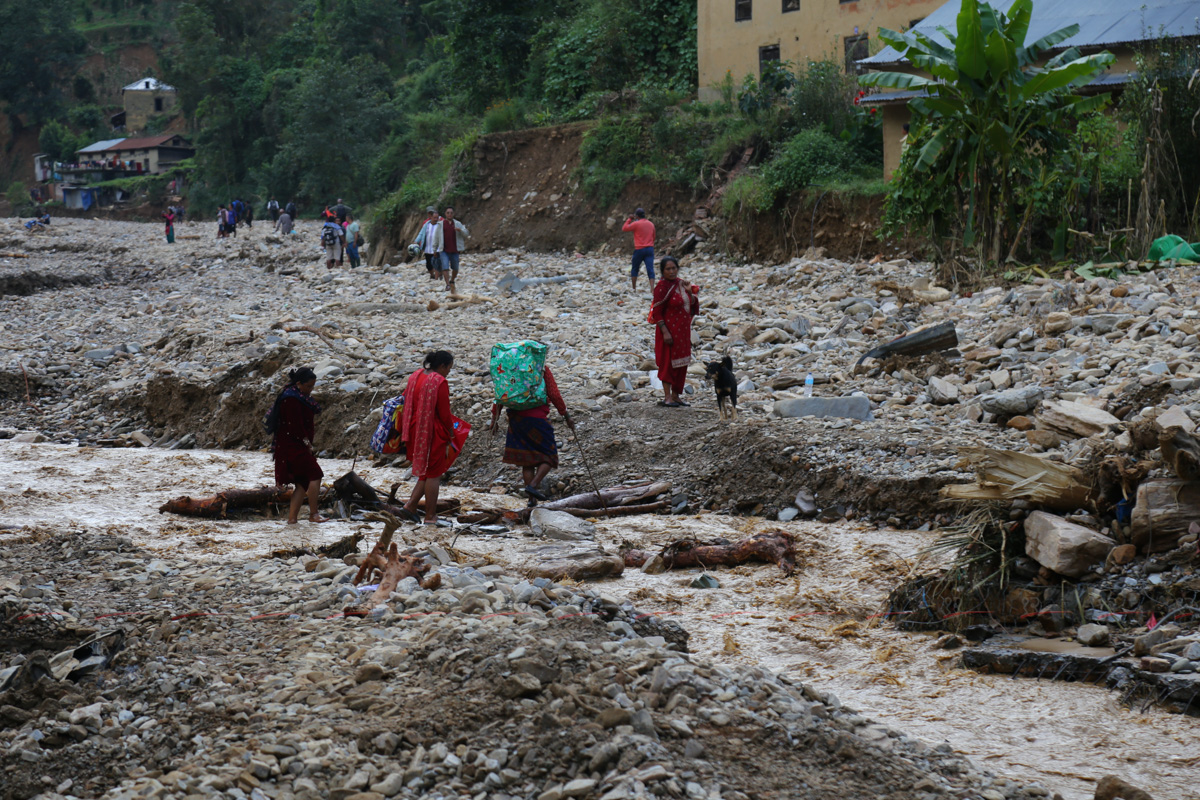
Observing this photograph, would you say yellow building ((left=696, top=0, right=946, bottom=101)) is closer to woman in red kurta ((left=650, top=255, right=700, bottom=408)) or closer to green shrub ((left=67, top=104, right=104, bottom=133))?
woman in red kurta ((left=650, top=255, right=700, bottom=408))

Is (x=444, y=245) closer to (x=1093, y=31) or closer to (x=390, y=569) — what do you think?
(x=1093, y=31)

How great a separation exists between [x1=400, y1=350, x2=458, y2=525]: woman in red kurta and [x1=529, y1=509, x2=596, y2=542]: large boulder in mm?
714

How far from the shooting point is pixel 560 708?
11.0 feet

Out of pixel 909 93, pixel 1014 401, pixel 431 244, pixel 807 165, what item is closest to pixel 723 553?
pixel 1014 401

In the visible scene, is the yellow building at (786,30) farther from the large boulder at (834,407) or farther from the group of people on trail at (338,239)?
the large boulder at (834,407)

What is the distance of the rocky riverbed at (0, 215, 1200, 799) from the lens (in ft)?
11.0

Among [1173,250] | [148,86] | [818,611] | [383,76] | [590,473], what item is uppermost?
[148,86]

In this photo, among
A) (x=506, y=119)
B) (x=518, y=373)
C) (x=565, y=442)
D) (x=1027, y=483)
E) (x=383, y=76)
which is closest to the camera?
(x=1027, y=483)

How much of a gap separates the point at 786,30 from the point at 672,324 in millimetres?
17981

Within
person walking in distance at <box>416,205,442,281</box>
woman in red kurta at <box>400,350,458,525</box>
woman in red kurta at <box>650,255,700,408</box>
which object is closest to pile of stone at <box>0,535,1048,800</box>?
woman in red kurta at <box>400,350,458,525</box>

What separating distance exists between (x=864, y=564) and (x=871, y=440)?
5.63ft

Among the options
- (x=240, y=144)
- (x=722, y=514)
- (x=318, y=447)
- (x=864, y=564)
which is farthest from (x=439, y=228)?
(x=240, y=144)

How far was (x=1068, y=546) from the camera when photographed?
4.80 m

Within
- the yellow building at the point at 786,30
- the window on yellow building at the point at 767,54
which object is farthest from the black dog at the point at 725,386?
the window on yellow building at the point at 767,54
